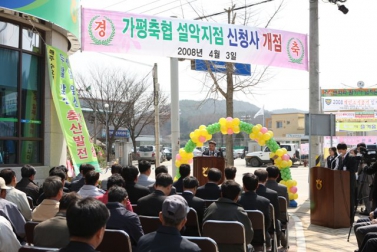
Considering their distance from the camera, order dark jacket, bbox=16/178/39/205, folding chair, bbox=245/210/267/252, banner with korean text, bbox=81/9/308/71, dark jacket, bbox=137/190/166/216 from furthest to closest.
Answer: banner with korean text, bbox=81/9/308/71 → dark jacket, bbox=16/178/39/205 → folding chair, bbox=245/210/267/252 → dark jacket, bbox=137/190/166/216

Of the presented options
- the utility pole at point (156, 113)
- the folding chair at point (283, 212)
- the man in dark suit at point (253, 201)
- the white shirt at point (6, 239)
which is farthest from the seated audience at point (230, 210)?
the utility pole at point (156, 113)

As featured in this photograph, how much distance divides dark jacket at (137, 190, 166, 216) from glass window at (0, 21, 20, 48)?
576cm

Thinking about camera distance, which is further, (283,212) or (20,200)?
(283,212)

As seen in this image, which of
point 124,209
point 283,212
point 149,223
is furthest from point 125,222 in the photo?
point 283,212

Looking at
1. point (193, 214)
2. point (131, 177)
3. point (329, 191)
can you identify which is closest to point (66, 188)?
point (131, 177)

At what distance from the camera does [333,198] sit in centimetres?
820

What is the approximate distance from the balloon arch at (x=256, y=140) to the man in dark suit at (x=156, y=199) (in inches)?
255

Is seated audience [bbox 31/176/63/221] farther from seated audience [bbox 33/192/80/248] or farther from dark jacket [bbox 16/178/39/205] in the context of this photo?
dark jacket [bbox 16/178/39/205]

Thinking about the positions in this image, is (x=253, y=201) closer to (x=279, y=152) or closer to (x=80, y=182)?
(x=80, y=182)

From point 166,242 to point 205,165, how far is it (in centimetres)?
878

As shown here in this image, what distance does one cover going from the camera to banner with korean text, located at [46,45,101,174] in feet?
30.8

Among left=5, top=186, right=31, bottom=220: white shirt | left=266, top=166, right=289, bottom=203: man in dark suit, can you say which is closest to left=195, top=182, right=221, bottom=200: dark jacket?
left=266, top=166, right=289, bottom=203: man in dark suit

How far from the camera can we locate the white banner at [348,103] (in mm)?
23344

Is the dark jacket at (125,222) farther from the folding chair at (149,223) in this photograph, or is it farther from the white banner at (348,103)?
the white banner at (348,103)
